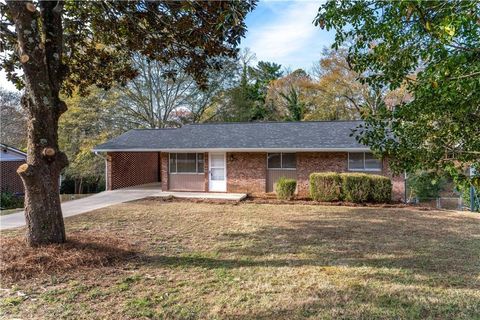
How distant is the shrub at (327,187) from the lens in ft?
41.9

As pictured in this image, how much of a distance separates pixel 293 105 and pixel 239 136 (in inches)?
602

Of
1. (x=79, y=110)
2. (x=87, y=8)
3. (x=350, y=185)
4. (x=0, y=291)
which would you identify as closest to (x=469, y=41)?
(x=0, y=291)

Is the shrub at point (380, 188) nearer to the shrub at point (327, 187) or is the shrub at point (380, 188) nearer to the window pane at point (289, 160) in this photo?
the shrub at point (327, 187)

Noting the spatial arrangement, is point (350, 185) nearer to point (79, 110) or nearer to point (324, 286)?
point (324, 286)

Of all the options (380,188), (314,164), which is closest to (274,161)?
(314,164)

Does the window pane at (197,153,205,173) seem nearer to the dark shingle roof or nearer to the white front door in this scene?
the white front door

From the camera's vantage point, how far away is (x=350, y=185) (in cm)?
1257

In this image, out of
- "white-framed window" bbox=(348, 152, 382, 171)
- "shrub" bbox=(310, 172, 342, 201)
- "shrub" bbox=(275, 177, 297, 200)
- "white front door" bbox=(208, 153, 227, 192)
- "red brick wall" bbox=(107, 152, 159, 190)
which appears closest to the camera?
"shrub" bbox=(310, 172, 342, 201)

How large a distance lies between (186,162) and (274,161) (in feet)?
15.0

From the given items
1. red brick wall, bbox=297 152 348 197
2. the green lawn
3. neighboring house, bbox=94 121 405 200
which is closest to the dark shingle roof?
neighboring house, bbox=94 121 405 200

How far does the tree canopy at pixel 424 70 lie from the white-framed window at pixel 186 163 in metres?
12.7

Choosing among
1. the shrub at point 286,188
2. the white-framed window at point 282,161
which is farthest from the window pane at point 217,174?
the shrub at point 286,188

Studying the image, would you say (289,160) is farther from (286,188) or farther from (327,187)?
(327,187)

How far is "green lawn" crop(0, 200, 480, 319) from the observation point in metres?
3.67
